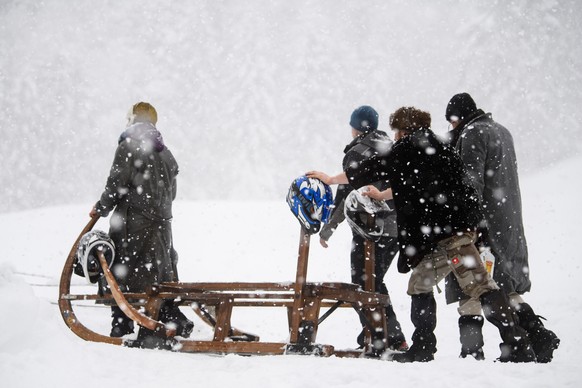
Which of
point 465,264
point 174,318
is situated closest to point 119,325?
point 174,318

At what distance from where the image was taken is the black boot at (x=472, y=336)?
3545 mm

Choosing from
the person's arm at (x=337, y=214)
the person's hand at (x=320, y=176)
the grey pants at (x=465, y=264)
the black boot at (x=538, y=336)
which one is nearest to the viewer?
the grey pants at (x=465, y=264)

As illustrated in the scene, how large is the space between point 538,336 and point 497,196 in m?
0.99

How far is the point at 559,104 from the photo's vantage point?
29078 millimetres

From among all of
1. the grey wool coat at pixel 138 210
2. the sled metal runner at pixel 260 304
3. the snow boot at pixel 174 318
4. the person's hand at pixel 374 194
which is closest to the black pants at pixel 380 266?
the sled metal runner at pixel 260 304

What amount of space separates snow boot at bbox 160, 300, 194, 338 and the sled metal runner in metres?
0.13

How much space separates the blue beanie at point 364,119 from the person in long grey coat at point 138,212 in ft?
5.57

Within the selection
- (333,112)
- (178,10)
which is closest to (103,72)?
(178,10)

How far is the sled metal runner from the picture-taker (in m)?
3.38

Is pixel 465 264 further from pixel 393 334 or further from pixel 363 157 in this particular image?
pixel 363 157

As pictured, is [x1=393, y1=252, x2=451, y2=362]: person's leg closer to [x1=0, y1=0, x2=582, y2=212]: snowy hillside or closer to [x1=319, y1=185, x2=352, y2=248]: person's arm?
[x1=319, y1=185, x2=352, y2=248]: person's arm

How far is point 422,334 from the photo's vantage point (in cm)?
332

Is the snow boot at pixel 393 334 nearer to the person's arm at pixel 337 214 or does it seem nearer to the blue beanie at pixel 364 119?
the person's arm at pixel 337 214

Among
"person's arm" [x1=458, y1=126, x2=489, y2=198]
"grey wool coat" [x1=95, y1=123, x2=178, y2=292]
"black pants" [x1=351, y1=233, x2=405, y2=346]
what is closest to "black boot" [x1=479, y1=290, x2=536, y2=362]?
"person's arm" [x1=458, y1=126, x2=489, y2=198]
